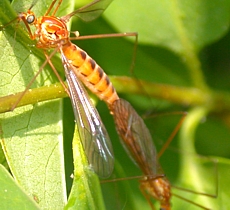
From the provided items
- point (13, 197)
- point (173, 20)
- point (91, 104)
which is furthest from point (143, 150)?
point (13, 197)

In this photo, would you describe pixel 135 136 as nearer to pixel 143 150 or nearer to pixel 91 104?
pixel 143 150

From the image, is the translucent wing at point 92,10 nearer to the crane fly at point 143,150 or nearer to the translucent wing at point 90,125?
the translucent wing at point 90,125

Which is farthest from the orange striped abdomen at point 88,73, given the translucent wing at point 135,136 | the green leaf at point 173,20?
the green leaf at point 173,20

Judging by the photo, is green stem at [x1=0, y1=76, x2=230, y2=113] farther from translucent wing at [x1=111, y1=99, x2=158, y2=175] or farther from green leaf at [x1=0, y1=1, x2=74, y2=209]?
green leaf at [x1=0, y1=1, x2=74, y2=209]

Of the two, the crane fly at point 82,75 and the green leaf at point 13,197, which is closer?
the green leaf at point 13,197

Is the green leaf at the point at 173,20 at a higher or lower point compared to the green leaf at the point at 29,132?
higher

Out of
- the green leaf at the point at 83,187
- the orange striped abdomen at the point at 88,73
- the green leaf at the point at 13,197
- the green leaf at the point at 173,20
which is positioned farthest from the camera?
the green leaf at the point at 173,20

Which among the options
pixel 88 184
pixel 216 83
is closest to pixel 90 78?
pixel 88 184
